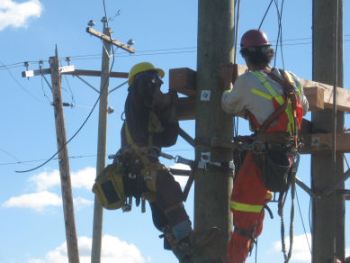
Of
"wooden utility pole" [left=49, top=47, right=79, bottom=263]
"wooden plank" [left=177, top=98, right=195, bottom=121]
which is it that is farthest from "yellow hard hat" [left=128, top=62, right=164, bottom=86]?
"wooden utility pole" [left=49, top=47, right=79, bottom=263]

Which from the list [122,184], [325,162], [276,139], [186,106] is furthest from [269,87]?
[325,162]

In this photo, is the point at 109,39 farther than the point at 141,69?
Yes

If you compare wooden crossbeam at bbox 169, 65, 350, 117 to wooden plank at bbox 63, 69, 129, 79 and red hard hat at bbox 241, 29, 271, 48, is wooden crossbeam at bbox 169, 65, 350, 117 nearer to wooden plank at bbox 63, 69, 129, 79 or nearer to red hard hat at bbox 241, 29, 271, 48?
red hard hat at bbox 241, 29, 271, 48

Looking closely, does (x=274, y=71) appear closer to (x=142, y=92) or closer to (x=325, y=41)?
(x=142, y=92)

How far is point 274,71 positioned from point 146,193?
1.24 meters

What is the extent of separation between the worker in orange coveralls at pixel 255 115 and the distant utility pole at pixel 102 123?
1258cm

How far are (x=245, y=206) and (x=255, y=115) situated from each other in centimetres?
60

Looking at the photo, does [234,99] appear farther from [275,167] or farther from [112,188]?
[112,188]

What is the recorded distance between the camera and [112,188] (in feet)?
20.1

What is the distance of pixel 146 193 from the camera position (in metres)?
6.05

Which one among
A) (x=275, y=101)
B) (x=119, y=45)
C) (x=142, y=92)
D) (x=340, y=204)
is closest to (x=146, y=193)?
(x=142, y=92)

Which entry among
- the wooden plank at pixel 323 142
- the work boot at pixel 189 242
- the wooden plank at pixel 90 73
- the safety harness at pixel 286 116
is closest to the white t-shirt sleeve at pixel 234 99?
the safety harness at pixel 286 116

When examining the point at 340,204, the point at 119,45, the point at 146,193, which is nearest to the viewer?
the point at 146,193

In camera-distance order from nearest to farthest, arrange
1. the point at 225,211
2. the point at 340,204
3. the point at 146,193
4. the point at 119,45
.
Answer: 1. the point at 225,211
2. the point at 146,193
3. the point at 340,204
4. the point at 119,45
